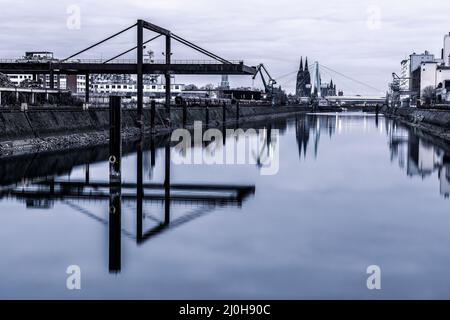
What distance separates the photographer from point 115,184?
29484mm

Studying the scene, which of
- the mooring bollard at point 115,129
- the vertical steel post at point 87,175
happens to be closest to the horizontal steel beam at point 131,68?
the vertical steel post at point 87,175

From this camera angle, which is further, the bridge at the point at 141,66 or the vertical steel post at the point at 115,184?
the bridge at the point at 141,66

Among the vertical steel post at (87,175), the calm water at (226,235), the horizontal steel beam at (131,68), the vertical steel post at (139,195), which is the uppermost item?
the horizontal steel beam at (131,68)

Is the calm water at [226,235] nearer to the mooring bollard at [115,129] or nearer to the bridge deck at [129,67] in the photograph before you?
the mooring bollard at [115,129]

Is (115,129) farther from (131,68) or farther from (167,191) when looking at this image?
(131,68)

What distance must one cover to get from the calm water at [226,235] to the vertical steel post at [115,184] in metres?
0.12

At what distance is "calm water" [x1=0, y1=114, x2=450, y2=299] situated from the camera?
49.5 feet

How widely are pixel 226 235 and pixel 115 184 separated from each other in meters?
10.6

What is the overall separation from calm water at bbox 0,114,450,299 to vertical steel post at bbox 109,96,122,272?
0.12 m

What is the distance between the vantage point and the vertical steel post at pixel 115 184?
723 inches

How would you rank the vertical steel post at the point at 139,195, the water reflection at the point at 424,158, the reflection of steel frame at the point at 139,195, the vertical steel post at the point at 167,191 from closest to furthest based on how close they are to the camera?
the vertical steel post at the point at 139,195
the reflection of steel frame at the point at 139,195
the vertical steel post at the point at 167,191
the water reflection at the point at 424,158

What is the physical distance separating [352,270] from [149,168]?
76.0ft

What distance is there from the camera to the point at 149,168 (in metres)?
38.2

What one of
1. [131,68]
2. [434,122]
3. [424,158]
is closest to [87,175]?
[424,158]
